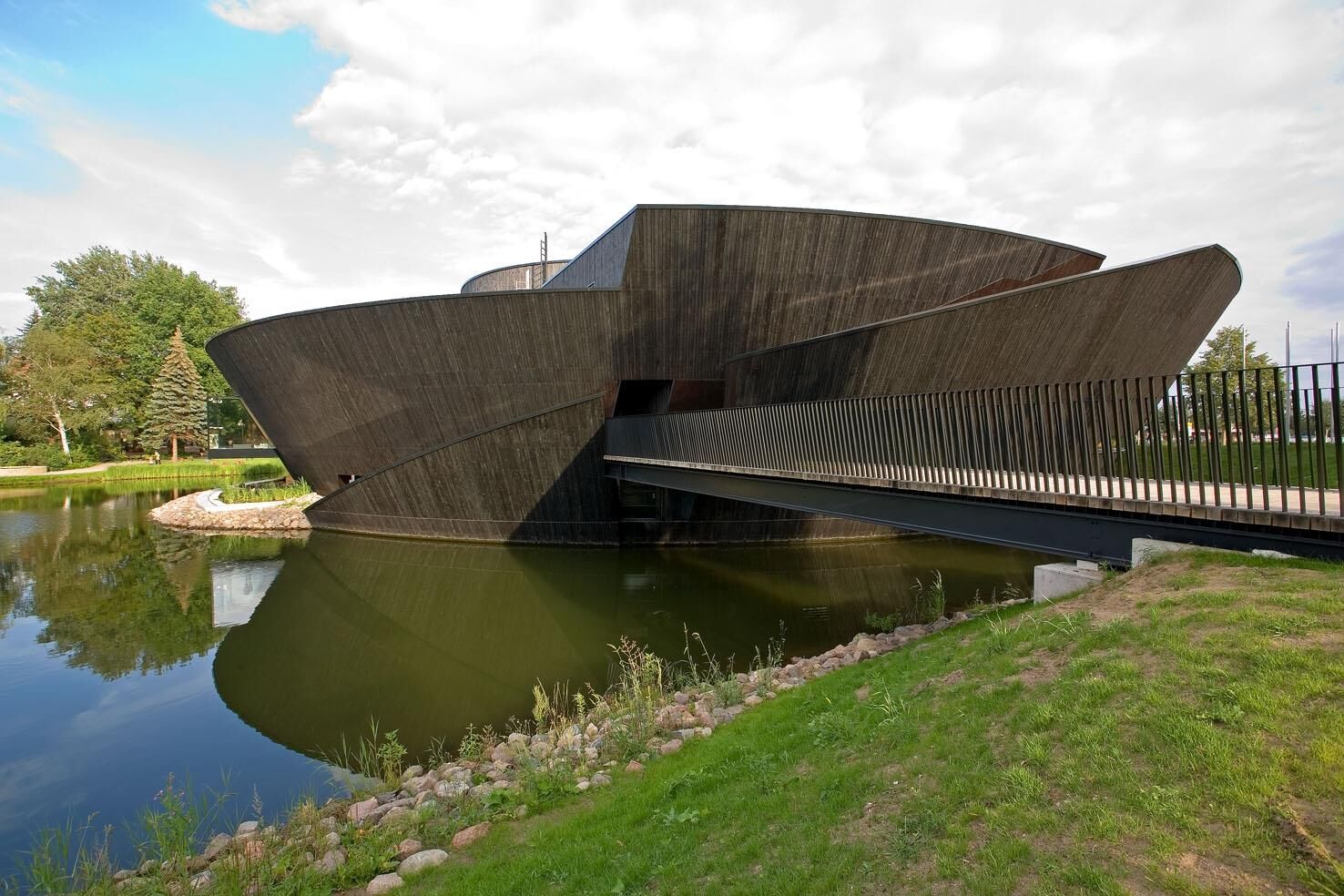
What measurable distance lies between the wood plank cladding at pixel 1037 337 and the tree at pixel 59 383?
45.8 m

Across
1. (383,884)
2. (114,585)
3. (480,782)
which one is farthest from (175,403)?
(383,884)

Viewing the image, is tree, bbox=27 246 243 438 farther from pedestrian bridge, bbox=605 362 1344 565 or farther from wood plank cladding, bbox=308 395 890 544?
pedestrian bridge, bbox=605 362 1344 565

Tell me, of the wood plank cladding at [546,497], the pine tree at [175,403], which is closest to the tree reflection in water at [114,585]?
the wood plank cladding at [546,497]

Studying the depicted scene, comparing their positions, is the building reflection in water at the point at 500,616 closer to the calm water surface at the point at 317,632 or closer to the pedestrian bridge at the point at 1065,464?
the calm water surface at the point at 317,632

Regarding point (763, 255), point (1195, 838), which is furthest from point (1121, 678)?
point (763, 255)

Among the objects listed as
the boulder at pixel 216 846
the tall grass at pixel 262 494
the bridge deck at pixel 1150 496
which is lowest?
the boulder at pixel 216 846

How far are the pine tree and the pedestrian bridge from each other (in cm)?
4549

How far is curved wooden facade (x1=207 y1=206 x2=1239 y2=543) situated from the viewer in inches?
577

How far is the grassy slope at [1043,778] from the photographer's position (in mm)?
2521

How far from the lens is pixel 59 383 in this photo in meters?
40.2

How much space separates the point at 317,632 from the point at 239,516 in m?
12.4

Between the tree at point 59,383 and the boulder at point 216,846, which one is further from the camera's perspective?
the tree at point 59,383

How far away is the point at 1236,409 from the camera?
5398mm

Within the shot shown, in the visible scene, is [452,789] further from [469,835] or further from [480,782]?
[469,835]
